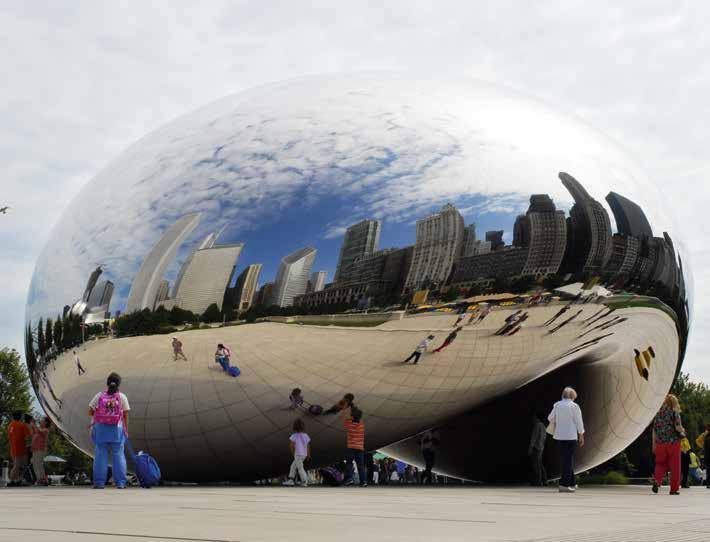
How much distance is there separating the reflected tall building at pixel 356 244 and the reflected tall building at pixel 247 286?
927 mm

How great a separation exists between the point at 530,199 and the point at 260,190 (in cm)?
336

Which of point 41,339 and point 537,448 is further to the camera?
point 537,448

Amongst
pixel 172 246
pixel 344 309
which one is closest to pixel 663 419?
pixel 344 309

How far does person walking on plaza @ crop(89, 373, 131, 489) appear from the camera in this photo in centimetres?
1063

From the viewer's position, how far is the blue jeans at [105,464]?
1066cm

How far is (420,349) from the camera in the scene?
440 inches

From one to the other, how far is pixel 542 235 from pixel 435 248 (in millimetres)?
1511

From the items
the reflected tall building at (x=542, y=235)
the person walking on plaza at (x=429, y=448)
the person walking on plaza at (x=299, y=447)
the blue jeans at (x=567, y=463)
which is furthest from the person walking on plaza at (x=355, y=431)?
the person walking on plaza at (x=429, y=448)

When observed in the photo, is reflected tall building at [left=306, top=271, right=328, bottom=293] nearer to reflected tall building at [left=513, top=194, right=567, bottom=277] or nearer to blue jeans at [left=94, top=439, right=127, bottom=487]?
reflected tall building at [left=513, top=194, right=567, bottom=277]

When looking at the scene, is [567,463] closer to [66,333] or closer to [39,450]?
[66,333]

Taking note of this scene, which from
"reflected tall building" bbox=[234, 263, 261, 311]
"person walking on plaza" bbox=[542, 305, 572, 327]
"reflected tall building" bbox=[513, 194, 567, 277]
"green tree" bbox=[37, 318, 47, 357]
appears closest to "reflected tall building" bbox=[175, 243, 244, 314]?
"reflected tall building" bbox=[234, 263, 261, 311]

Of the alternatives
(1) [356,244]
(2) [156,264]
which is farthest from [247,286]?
(1) [356,244]

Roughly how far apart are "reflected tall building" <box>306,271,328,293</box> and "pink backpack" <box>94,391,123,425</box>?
101 inches

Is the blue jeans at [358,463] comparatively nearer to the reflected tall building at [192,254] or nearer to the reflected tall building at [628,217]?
the reflected tall building at [192,254]
